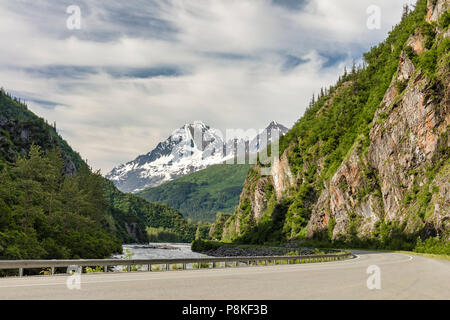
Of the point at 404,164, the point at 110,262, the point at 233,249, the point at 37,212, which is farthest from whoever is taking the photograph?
the point at 233,249

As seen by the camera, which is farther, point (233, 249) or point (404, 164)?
point (233, 249)

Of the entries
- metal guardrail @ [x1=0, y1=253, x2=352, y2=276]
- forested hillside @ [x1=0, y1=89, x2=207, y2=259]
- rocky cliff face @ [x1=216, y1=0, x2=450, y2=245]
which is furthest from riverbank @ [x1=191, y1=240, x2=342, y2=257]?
metal guardrail @ [x1=0, y1=253, x2=352, y2=276]

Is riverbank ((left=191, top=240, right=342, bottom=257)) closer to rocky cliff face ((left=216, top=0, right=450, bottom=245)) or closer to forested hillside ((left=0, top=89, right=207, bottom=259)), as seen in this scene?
rocky cliff face ((left=216, top=0, right=450, bottom=245))

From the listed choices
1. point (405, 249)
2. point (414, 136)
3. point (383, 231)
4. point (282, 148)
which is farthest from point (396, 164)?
point (282, 148)

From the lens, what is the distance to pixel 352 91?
132 m

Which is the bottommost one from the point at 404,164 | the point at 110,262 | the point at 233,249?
the point at 233,249

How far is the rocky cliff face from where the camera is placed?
64562mm

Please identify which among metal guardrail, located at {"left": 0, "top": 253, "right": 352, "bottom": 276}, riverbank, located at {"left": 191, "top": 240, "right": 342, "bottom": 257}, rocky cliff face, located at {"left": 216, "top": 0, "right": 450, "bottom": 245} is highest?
rocky cliff face, located at {"left": 216, "top": 0, "right": 450, "bottom": 245}

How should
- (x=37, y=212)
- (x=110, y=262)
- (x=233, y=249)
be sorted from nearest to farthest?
1. (x=110, y=262)
2. (x=37, y=212)
3. (x=233, y=249)

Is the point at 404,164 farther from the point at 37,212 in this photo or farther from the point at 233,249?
the point at 37,212

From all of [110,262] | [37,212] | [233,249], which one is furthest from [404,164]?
[110,262]

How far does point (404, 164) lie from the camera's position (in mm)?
74500

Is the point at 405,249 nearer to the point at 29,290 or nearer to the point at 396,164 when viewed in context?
the point at 396,164
